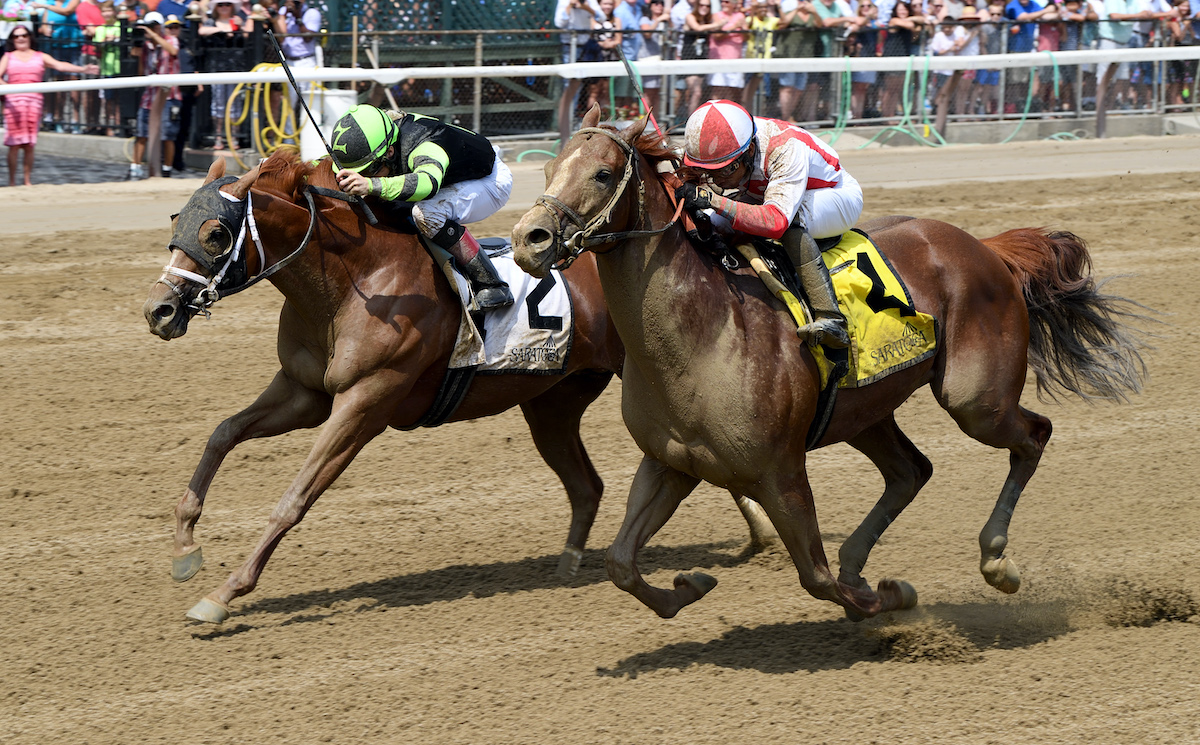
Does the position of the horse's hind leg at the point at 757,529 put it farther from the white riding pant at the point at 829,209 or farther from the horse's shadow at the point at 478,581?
the white riding pant at the point at 829,209

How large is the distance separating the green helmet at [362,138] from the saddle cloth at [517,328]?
1.63 ft

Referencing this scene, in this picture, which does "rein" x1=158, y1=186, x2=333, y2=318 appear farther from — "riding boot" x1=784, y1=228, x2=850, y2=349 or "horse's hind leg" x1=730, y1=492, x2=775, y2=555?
"horse's hind leg" x1=730, y1=492, x2=775, y2=555

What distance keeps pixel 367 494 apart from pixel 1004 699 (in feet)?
10.9

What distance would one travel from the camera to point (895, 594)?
490 cm

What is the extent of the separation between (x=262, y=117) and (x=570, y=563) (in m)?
8.57

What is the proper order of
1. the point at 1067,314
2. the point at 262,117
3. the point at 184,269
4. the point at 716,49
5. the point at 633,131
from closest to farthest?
1. the point at 633,131
2. the point at 184,269
3. the point at 1067,314
4. the point at 262,117
5. the point at 716,49

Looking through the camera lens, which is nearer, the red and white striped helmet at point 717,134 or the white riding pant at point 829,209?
the red and white striped helmet at point 717,134

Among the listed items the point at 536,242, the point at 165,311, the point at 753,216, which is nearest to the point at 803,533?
the point at 753,216

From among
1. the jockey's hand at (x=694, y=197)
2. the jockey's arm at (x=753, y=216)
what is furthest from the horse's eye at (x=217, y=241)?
the jockey's arm at (x=753, y=216)

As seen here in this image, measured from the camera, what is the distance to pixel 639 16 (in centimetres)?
1505

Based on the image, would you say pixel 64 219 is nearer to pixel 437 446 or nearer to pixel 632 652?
pixel 437 446

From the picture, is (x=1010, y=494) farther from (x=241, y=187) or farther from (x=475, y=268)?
(x=241, y=187)

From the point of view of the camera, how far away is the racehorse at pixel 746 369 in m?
4.09

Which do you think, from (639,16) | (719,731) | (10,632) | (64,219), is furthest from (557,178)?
(639,16)
